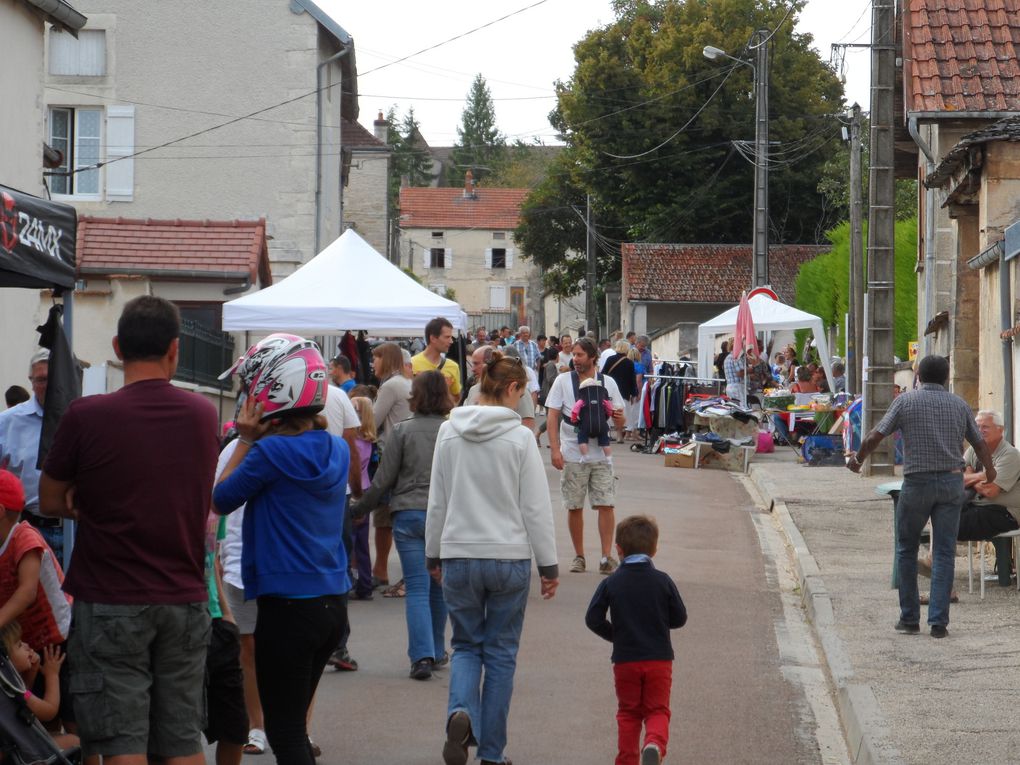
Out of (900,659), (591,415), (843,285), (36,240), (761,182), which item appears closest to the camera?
(36,240)

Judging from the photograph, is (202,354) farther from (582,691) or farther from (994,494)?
(582,691)

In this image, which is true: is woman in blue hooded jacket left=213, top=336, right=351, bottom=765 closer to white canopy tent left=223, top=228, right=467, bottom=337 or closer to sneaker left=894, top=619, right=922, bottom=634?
sneaker left=894, top=619, right=922, bottom=634

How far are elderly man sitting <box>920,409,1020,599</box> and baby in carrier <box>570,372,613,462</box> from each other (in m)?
3.05

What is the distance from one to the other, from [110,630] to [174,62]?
26.4 m

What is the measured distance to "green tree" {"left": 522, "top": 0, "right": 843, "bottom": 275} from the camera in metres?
49.6

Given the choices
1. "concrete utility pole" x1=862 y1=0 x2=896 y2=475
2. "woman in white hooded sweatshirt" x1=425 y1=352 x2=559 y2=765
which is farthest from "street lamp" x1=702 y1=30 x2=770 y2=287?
"woman in white hooded sweatshirt" x1=425 y1=352 x2=559 y2=765

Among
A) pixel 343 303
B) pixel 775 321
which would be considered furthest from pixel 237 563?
pixel 775 321

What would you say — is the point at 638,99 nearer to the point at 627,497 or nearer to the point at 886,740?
the point at 627,497

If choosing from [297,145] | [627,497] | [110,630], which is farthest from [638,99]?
[110,630]

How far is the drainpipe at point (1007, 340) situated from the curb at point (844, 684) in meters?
2.08

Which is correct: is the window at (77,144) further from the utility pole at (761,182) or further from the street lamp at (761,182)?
the utility pole at (761,182)

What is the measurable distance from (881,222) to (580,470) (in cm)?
826

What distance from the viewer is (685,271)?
1998 inches

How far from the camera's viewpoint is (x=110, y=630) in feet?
15.0
